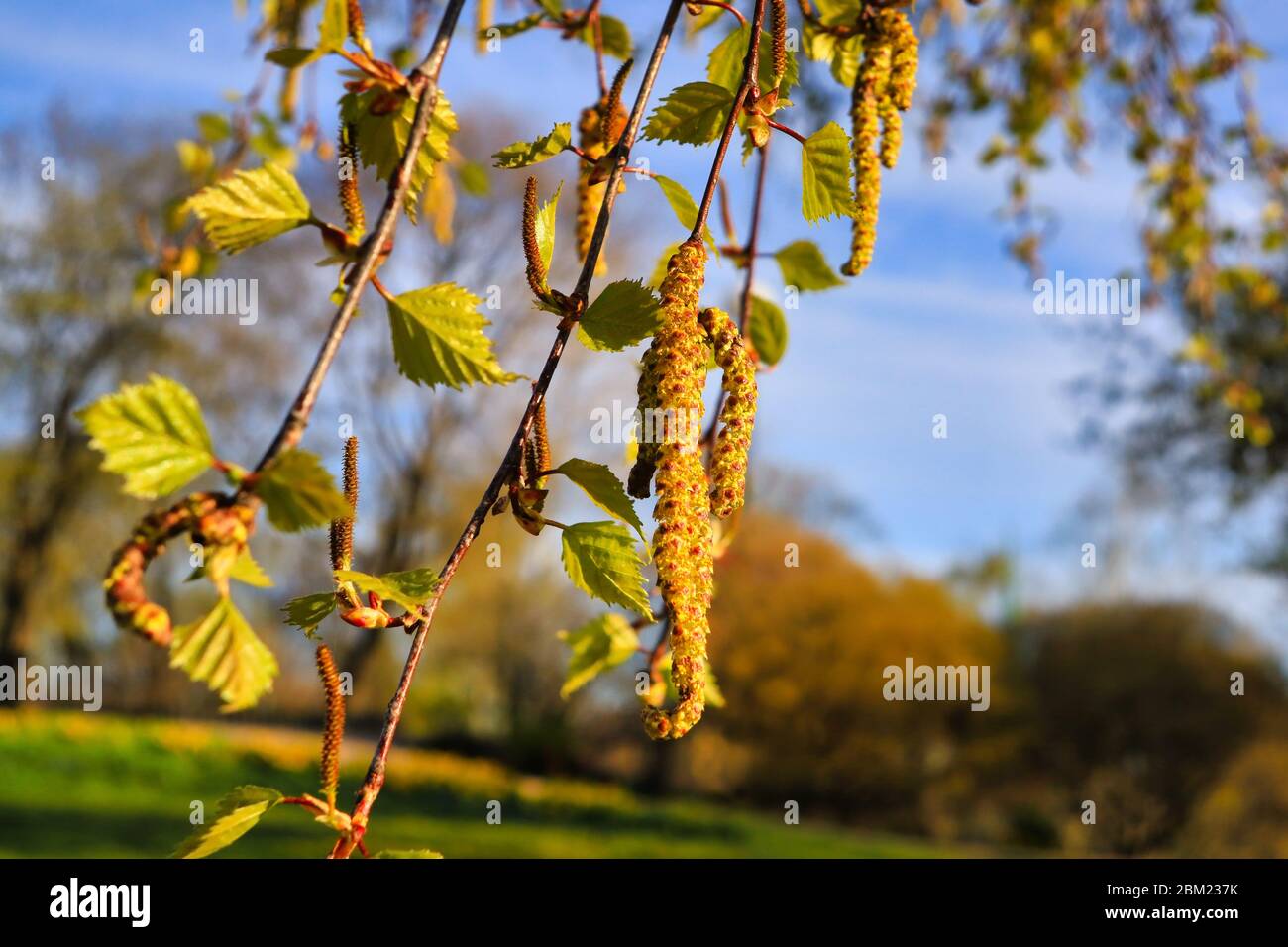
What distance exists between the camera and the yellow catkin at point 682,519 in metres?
0.71

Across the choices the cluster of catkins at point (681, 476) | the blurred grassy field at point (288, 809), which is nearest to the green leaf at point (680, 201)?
the cluster of catkins at point (681, 476)

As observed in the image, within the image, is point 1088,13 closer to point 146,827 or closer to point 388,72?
point 388,72

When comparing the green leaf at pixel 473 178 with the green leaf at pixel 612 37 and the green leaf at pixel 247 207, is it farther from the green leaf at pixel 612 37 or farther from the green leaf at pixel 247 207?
the green leaf at pixel 247 207

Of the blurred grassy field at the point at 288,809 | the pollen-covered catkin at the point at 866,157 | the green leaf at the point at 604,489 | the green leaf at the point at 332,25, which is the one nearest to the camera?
the green leaf at the point at 332,25

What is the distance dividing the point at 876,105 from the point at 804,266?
313mm

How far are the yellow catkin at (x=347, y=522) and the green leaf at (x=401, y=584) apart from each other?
0.02 metres

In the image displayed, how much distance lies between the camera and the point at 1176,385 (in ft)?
46.5

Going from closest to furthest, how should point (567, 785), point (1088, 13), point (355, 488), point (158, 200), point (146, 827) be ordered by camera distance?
point (355, 488), point (1088, 13), point (146, 827), point (567, 785), point (158, 200)

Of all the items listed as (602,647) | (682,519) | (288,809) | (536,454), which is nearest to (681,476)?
(682,519)

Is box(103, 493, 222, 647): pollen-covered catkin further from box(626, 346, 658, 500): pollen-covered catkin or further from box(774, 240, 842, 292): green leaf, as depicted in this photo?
box(774, 240, 842, 292): green leaf

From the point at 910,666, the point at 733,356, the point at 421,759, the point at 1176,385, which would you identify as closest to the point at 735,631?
the point at 910,666

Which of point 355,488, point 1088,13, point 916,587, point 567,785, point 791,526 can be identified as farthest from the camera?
point 791,526

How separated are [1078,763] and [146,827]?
36.6 feet

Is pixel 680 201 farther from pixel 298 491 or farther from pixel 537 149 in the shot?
pixel 298 491
